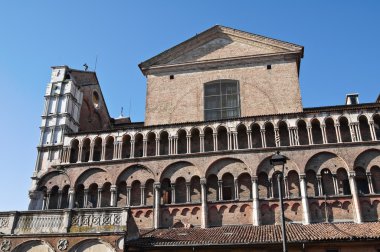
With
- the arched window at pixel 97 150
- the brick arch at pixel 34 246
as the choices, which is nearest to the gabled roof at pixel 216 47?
the arched window at pixel 97 150

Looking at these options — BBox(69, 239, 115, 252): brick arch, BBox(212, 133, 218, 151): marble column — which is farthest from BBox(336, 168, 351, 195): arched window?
BBox(69, 239, 115, 252): brick arch

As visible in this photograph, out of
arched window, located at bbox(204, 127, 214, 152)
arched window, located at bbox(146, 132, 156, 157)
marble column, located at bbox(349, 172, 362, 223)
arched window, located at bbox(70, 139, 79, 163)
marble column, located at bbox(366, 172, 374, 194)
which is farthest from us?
arched window, located at bbox(70, 139, 79, 163)

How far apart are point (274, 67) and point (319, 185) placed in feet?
31.2

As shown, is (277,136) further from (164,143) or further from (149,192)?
(149,192)

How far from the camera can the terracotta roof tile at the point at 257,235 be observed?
18500 millimetres

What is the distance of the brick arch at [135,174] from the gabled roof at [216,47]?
28.4ft

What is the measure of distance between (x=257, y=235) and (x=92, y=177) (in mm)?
11710

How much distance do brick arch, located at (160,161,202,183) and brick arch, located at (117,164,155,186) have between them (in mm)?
939

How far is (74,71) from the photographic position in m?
30.7

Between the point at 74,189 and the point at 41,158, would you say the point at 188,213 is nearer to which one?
the point at 74,189

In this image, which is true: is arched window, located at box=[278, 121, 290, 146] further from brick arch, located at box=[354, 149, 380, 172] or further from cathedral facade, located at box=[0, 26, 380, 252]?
brick arch, located at box=[354, 149, 380, 172]

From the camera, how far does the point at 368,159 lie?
23.3m

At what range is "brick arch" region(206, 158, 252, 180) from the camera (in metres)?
24.3

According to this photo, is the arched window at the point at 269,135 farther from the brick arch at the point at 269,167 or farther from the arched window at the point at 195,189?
the arched window at the point at 195,189
